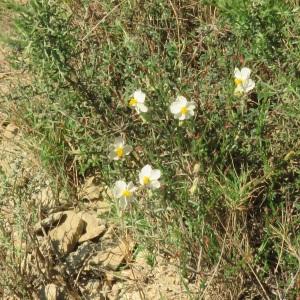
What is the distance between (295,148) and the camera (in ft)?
8.61

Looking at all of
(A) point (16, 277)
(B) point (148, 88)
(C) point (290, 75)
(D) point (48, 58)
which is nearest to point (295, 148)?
(C) point (290, 75)

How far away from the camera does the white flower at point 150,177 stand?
233 cm

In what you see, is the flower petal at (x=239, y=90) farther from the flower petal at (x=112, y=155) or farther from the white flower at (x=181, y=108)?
the flower petal at (x=112, y=155)

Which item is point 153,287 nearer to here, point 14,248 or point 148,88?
point 14,248

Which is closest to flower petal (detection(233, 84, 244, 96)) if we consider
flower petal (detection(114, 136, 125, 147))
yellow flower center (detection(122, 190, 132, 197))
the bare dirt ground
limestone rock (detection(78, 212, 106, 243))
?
flower petal (detection(114, 136, 125, 147))

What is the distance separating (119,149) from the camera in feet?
8.18

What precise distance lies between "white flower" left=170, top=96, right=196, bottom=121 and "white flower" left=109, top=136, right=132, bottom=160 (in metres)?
0.25

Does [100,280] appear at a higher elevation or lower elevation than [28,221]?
lower

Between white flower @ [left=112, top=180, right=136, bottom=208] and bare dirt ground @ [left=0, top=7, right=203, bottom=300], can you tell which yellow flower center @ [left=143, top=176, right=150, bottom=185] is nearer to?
white flower @ [left=112, top=180, right=136, bottom=208]

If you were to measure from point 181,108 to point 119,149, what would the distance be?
31 cm

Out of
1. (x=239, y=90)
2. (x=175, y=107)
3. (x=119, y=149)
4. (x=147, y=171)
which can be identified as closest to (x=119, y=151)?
(x=119, y=149)

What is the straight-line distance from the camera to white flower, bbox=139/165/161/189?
233 cm

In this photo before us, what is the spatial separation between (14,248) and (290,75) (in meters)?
1.35

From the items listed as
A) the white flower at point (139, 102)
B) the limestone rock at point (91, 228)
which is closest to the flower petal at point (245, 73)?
the white flower at point (139, 102)
